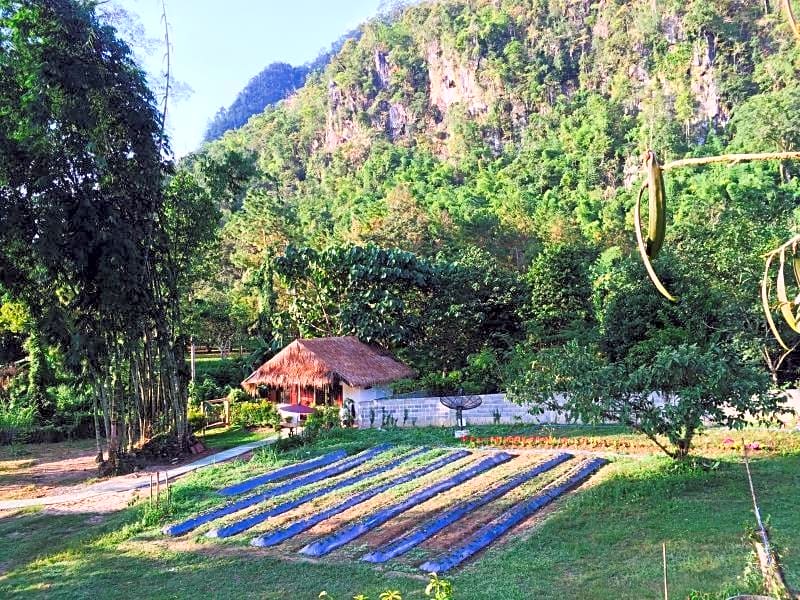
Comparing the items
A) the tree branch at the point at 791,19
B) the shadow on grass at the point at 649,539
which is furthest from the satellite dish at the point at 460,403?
the tree branch at the point at 791,19

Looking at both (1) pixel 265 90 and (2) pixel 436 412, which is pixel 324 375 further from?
(1) pixel 265 90

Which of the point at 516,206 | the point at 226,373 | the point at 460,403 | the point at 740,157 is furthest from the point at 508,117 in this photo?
the point at 740,157

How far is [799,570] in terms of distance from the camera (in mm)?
5867

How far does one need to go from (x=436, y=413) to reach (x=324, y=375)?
318 centimetres

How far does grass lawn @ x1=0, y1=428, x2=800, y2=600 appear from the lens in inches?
238

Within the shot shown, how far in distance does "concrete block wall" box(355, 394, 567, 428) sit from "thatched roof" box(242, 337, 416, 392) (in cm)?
121

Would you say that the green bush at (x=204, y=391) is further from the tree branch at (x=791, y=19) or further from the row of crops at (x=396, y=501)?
the tree branch at (x=791, y=19)

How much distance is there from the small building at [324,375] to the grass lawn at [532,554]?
7186mm

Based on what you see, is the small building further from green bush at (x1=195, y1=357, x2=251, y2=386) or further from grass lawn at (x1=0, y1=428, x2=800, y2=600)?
grass lawn at (x1=0, y1=428, x2=800, y2=600)

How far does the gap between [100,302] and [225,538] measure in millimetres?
6896

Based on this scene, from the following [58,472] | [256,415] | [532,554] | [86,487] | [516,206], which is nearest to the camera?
[532,554]

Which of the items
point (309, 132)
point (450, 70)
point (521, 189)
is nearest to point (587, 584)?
point (521, 189)

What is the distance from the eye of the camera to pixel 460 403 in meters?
15.4

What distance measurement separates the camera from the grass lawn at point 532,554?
19.8 feet
